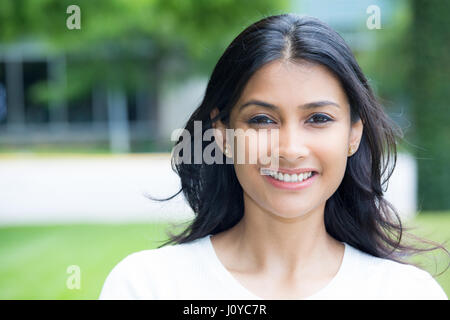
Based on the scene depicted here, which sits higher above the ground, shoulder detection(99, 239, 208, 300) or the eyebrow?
the eyebrow

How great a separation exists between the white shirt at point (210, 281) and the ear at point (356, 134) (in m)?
0.31

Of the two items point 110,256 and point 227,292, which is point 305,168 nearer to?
point 227,292

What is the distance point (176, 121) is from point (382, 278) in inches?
608

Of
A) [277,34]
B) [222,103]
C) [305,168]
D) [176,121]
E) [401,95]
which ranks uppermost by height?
[277,34]

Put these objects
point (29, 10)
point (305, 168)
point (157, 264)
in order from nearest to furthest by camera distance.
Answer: point (305, 168), point (157, 264), point (29, 10)

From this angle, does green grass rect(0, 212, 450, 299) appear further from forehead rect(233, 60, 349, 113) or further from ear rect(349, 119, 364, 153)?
forehead rect(233, 60, 349, 113)

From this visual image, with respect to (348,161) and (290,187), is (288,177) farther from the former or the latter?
(348,161)

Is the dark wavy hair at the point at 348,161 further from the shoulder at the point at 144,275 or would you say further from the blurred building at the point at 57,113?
the blurred building at the point at 57,113

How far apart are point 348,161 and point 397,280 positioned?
0.37 m

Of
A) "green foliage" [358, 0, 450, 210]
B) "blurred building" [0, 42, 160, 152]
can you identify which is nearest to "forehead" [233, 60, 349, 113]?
"green foliage" [358, 0, 450, 210]

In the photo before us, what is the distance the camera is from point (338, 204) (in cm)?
171

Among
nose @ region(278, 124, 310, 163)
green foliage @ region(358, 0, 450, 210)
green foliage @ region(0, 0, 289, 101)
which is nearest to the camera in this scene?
nose @ region(278, 124, 310, 163)

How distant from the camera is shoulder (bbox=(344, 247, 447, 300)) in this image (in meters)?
1.45
